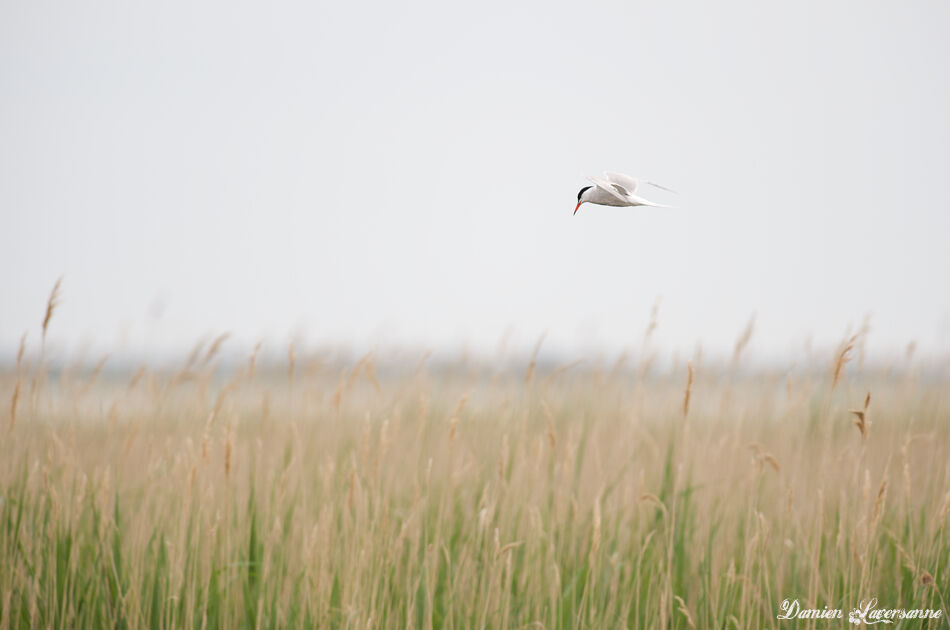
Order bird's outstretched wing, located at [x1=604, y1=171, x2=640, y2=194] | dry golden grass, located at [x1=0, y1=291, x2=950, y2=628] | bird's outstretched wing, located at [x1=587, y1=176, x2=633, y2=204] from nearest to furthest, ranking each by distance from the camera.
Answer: bird's outstretched wing, located at [x1=587, y1=176, x2=633, y2=204]
bird's outstretched wing, located at [x1=604, y1=171, x2=640, y2=194]
dry golden grass, located at [x1=0, y1=291, x2=950, y2=628]

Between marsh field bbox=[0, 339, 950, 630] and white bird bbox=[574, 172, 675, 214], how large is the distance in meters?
0.79

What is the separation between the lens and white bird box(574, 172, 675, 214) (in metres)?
1.50

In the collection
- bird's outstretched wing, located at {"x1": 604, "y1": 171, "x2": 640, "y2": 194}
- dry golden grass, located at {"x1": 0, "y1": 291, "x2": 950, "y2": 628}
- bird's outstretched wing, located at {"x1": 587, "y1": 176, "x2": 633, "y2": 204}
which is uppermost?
bird's outstretched wing, located at {"x1": 604, "y1": 171, "x2": 640, "y2": 194}

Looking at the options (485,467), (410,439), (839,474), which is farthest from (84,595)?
(839,474)

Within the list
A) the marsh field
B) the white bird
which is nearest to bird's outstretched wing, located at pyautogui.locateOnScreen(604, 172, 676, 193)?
the white bird

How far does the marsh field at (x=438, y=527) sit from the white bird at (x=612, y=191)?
2.58 feet

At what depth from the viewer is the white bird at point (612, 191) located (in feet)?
4.92

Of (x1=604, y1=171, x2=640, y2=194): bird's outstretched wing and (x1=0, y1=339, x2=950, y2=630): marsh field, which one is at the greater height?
(x1=604, y1=171, x2=640, y2=194): bird's outstretched wing

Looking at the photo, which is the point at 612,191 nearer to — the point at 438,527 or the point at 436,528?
the point at 438,527

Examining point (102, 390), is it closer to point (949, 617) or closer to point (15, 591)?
point (15, 591)

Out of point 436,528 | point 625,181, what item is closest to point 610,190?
point 625,181

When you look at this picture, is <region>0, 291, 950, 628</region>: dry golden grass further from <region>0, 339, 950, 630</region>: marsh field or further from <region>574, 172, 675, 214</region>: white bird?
<region>574, 172, 675, 214</region>: white bird

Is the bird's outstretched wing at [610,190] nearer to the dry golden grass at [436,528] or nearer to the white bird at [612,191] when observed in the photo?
the white bird at [612,191]

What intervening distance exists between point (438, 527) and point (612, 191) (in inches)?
65.0
